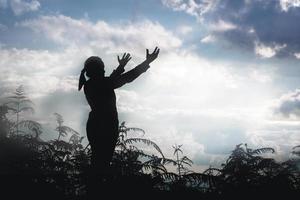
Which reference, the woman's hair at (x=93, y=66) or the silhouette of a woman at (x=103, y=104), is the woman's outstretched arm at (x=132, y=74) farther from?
the woman's hair at (x=93, y=66)

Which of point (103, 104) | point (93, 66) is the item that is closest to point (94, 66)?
point (93, 66)

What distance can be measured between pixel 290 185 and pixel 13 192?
17.0ft

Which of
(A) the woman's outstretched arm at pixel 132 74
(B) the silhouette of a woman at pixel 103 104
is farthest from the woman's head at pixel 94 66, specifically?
Result: (A) the woman's outstretched arm at pixel 132 74

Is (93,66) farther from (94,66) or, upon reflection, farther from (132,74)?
(132,74)

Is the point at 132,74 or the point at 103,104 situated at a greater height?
the point at 132,74

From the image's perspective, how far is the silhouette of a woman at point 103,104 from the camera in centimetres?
593

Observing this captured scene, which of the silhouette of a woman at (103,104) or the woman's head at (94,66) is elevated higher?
the woman's head at (94,66)

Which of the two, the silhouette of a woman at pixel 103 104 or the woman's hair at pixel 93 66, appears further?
the woman's hair at pixel 93 66

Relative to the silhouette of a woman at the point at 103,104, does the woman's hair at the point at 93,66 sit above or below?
above

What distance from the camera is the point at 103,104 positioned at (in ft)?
19.8

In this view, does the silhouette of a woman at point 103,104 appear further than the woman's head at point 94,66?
No

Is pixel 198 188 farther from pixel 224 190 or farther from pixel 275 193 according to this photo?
pixel 275 193

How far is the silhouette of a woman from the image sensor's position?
233 inches

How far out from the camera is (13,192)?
6184 mm
